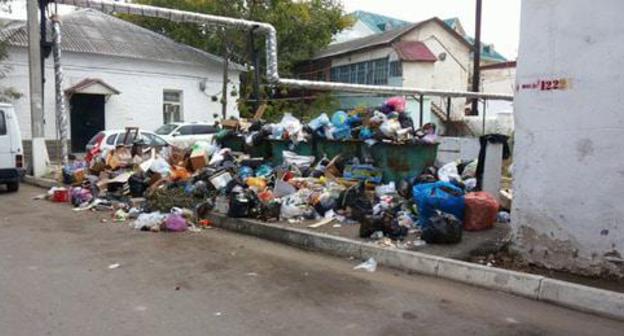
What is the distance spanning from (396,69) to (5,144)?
2221cm

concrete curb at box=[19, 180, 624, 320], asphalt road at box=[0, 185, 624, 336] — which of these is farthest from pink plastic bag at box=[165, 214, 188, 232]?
concrete curb at box=[19, 180, 624, 320]

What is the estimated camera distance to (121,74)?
76.9 ft

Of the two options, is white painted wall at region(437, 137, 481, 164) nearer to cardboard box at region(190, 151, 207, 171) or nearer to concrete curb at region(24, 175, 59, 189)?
cardboard box at region(190, 151, 207, 171)

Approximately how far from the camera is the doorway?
22.5 meters

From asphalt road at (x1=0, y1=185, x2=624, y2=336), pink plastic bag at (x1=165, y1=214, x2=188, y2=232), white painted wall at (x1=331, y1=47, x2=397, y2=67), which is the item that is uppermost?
white painted wall at (x1=331, y1=47, x2=397, y2=67)

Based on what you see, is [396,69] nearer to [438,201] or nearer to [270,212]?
[270,212]

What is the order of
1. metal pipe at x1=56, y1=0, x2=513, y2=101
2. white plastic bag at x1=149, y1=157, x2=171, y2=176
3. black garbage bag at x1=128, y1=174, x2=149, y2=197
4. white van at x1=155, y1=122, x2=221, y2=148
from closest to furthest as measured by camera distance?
black garbage bag at x1=128, y1=174, x2=149, y2=197
white plastic bag at x1=149, y1=157, x2=171, y2=176
metal pipe at x1=56, y1=0, x2=513, y2=101
white van at x1=155, y1=122, x2=221, y2=148

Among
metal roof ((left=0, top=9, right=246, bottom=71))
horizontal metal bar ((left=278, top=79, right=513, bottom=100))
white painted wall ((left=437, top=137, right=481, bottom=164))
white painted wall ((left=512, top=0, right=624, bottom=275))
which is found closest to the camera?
white painted wall ((left=512, top=0, right=624, bottom=275))

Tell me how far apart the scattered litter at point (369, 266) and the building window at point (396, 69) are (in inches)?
991

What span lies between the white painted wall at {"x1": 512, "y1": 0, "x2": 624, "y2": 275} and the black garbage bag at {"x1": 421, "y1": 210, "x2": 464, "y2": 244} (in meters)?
0.77

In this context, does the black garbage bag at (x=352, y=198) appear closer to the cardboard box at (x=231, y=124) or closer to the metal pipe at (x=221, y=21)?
the cardboard box at (x=231, y=124)

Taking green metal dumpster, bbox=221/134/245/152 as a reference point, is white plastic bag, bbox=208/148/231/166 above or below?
below

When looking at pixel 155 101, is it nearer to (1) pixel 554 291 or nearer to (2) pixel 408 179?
(2) pixel 408 179

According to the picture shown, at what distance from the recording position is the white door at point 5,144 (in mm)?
11992
